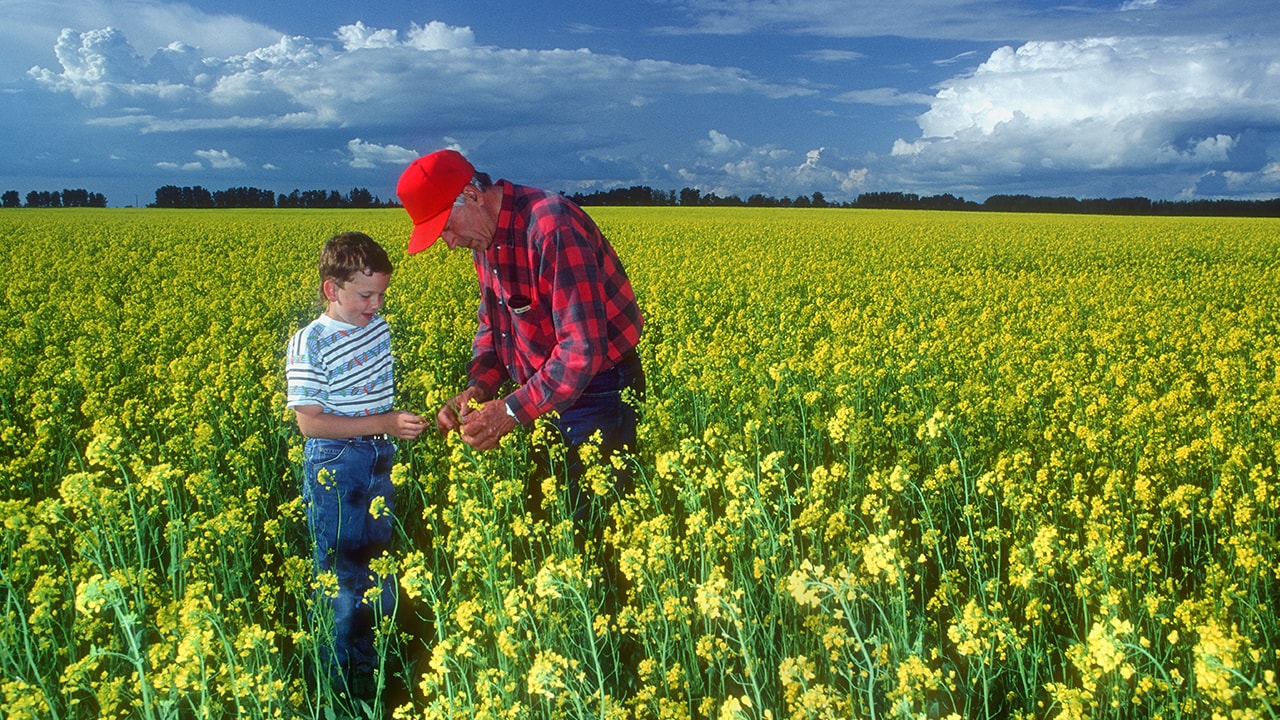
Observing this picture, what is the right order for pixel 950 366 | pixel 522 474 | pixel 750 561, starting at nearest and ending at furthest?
A: 1. pixel 750 561
2. pixel 522 474
3. pixel 950 366

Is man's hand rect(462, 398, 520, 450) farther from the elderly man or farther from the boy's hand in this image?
the boy's hand

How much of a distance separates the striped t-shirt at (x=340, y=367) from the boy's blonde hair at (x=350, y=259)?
20cm

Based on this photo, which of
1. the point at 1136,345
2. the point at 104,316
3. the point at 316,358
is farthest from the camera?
the point at 104,316

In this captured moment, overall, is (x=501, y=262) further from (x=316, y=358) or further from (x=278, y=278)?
(x=278, y=278)

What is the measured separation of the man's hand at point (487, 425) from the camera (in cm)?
327

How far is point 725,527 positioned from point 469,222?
1.61 meters

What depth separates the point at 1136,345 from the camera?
788cm

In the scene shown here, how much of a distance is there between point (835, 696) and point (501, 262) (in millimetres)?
2256

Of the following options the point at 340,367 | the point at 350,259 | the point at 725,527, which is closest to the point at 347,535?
the point at 340,367

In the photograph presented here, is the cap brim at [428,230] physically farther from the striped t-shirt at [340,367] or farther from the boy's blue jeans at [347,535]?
the boy's blue jeans at [347,535]

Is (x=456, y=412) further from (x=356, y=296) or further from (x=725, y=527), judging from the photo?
(x=725, y=527)

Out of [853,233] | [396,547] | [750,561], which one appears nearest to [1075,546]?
[750,561]

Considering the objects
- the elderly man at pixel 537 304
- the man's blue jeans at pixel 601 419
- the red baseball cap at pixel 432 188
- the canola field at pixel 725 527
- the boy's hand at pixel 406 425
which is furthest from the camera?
the man's blue jeans at pixel 601 419

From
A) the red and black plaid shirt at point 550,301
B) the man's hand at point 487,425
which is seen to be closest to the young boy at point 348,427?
the man's hand at point 487,425
